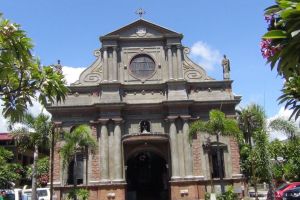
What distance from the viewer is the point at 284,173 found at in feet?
133

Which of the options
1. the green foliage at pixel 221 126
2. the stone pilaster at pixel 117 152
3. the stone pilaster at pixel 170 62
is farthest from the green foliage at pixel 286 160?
the stone pilaster at pixel 117 152

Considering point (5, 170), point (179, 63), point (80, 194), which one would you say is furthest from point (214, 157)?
point (5, 170)

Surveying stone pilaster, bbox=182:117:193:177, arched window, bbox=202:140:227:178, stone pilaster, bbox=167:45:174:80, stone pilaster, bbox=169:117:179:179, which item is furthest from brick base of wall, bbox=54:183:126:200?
stone pilaster, bbox=167:45:174:80

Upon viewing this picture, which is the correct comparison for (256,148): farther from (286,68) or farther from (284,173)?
(286,68)

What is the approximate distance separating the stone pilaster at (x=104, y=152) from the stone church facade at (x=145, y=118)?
8 cm

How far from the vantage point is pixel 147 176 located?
1388 inches

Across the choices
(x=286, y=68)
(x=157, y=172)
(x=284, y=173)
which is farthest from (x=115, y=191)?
(x=286, y=68)

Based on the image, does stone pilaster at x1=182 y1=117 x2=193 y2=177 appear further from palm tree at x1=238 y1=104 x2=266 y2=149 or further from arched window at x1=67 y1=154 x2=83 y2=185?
arched window at x1=67 y1=154 x2=83 y2=185

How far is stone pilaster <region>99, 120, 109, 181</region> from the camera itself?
3238 centimetres

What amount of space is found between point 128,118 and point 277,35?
1189 inches

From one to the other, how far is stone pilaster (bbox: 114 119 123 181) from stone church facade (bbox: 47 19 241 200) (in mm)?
77

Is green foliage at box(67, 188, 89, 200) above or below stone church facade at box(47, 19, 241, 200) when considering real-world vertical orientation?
below

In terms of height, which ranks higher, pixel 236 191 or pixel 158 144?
pixel 158 144

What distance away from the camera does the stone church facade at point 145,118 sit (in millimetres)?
32500
